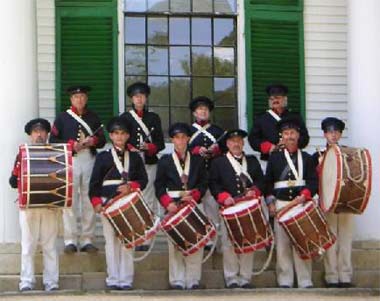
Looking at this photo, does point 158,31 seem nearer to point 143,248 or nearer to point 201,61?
point 201,61

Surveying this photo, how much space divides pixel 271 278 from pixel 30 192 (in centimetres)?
284

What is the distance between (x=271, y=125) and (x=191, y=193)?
1402 millimetres

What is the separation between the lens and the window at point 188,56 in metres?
14.4

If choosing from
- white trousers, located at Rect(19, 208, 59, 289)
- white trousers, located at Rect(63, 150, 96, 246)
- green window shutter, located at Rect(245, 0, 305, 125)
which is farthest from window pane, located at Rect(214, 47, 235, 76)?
white trousers, located at Rect(19, 208, 59, 289)

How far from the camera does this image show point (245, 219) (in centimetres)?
1135

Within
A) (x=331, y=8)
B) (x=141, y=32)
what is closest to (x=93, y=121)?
(x=141, y=32)

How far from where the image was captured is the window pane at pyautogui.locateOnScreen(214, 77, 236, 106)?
47.3 ft

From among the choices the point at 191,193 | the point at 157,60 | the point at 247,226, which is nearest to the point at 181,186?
the point at 191,193

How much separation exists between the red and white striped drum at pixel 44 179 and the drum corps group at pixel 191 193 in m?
0.01

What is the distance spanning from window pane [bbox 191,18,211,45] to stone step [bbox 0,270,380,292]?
11.6 ft

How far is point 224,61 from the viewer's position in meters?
14.4

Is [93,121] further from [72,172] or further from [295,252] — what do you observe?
[295,252]

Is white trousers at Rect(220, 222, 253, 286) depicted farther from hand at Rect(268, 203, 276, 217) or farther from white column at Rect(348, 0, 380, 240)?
white column at Rect(348, 0, 380, 240)

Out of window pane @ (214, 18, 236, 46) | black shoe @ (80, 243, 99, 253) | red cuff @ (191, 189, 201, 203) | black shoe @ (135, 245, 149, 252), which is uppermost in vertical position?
window pane @ (214, 18, 236, 46)
